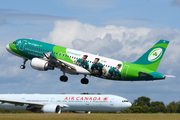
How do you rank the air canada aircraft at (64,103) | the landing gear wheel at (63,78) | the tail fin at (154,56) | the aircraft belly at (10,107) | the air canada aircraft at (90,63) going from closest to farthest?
the air canada aircraft at (90,63)
the tail fin at (154,56)
the landing gear wheel at (63,78)
the air canada aircraft at (64,103)
the aircraft belly at (10,107)

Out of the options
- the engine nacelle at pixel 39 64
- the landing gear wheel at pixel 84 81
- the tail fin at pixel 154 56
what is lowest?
the landing gear wheel at pixel 84 81

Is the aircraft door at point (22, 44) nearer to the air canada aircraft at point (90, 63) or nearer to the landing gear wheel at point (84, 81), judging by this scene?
the air canada aircraft at point (90, 63)

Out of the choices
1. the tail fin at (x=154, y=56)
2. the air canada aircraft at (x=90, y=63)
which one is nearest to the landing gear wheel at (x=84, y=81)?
the air canada aircraft at (x=90, y=63)

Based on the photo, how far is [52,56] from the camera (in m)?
68.3

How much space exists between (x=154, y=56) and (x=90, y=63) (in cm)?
1202

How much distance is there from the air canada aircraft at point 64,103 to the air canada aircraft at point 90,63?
41.1 meters

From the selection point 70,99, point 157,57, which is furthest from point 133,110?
point 157,57

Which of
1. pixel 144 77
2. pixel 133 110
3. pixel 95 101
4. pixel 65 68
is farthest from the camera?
pixel 133 110

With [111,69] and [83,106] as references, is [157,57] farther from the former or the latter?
[83,106]

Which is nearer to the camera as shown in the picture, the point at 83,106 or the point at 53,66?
the point at 53,66

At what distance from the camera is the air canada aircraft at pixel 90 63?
6569 cm

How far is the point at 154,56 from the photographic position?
69.3m

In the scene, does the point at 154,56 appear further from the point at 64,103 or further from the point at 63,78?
the point at 64,103

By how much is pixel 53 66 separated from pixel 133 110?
85.9 meters
